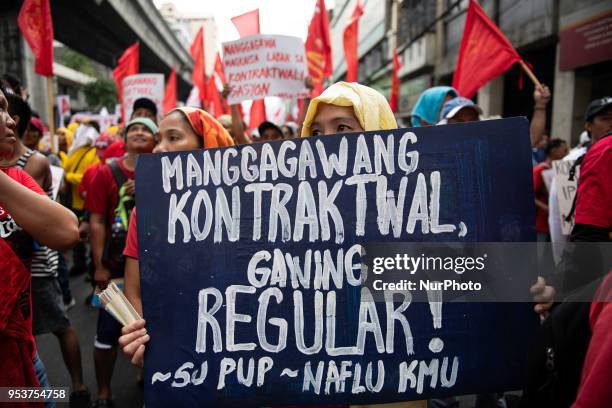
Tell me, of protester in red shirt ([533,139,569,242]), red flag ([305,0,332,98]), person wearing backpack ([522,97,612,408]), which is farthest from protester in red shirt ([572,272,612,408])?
red flag ([305,0,332,98])

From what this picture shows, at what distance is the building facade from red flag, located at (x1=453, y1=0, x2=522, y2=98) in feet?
2.75

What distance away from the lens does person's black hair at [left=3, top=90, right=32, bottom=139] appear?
6.72 ft

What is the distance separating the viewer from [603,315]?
97 cm

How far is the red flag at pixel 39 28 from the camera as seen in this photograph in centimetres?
462

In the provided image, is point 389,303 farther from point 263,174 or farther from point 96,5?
point 96,5

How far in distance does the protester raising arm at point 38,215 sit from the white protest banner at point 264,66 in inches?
138

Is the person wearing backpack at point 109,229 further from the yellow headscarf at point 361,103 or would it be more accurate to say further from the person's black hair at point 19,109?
the yellow headscarf at point 361,103

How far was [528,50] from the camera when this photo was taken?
412 inches

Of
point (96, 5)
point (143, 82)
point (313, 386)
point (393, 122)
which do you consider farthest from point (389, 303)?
point (96, 5)

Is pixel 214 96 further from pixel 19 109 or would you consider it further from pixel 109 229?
pixel 19 109

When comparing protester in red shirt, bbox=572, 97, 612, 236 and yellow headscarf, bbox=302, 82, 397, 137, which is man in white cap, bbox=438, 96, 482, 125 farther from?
yellow headscarf, bbox=302, 82, 397, 137

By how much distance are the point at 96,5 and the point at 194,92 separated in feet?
27.8

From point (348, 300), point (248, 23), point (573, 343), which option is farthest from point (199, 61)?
point (573, 343)

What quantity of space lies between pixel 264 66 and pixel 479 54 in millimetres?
2145
